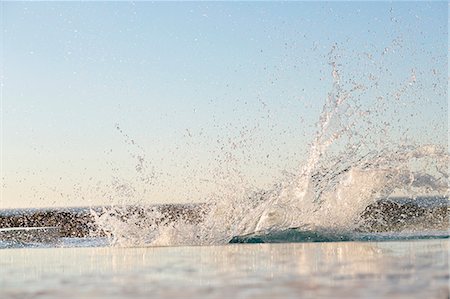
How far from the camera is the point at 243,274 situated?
5.32m

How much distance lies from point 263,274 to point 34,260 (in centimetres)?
331

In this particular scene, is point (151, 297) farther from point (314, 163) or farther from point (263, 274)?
point (314, 163)

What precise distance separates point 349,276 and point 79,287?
64.7 inches

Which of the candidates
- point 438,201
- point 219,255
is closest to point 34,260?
point 219,255

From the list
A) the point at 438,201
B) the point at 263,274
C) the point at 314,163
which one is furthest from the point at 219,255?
the point at 438,201

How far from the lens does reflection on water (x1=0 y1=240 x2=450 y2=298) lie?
4348 millimetres

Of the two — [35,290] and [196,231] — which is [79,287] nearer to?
[35,290]

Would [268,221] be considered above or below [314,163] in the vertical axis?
below

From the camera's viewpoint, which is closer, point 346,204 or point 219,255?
point 219,255

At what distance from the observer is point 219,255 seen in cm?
751

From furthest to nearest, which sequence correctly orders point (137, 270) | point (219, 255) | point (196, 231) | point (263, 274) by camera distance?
point (196, 231) → point (219, 255) → point (137, 270) → point (263, 274)

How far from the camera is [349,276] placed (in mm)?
4969

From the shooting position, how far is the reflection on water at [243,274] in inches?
171

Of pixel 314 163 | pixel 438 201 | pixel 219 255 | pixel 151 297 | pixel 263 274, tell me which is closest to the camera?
pixel 151 297
